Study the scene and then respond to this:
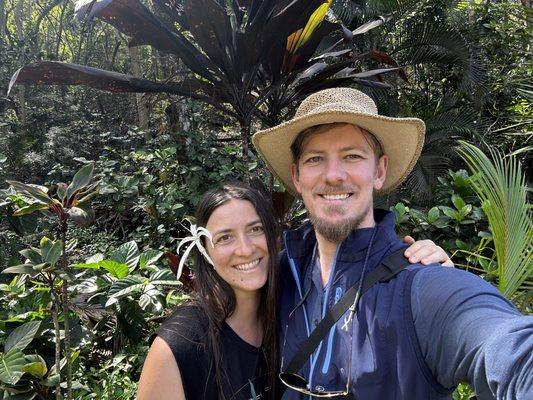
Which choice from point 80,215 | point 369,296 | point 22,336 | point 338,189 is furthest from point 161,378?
point 22,336

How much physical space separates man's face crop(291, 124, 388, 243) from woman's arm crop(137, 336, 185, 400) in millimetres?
577

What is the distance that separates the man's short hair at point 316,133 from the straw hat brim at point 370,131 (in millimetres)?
14

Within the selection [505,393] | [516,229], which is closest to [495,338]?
[505,393]

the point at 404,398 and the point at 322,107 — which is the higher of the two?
the point at 322,107

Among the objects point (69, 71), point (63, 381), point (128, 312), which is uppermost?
point (69, 71)

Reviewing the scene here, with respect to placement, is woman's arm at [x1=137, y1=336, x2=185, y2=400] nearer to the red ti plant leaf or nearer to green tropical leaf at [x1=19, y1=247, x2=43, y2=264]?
the red ti plant leaf

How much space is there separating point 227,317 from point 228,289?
3.6 inches

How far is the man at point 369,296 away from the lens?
2.89 ft

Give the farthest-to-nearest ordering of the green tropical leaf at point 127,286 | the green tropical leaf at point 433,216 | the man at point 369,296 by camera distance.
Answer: the green tropical leaf at point 433,216, the green tropical leaf at point 127,286, the man at point 369,296

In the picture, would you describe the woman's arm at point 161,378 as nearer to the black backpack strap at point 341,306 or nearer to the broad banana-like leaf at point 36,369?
the black backpack strap at point 341,306

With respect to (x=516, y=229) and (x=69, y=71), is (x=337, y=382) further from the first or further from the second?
(x=69, y=71)

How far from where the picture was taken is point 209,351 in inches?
51.7

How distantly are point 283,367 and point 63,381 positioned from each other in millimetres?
1559

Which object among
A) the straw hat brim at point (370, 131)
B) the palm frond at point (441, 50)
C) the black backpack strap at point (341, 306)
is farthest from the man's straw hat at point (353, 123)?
the palm frond at point (441, 50)
